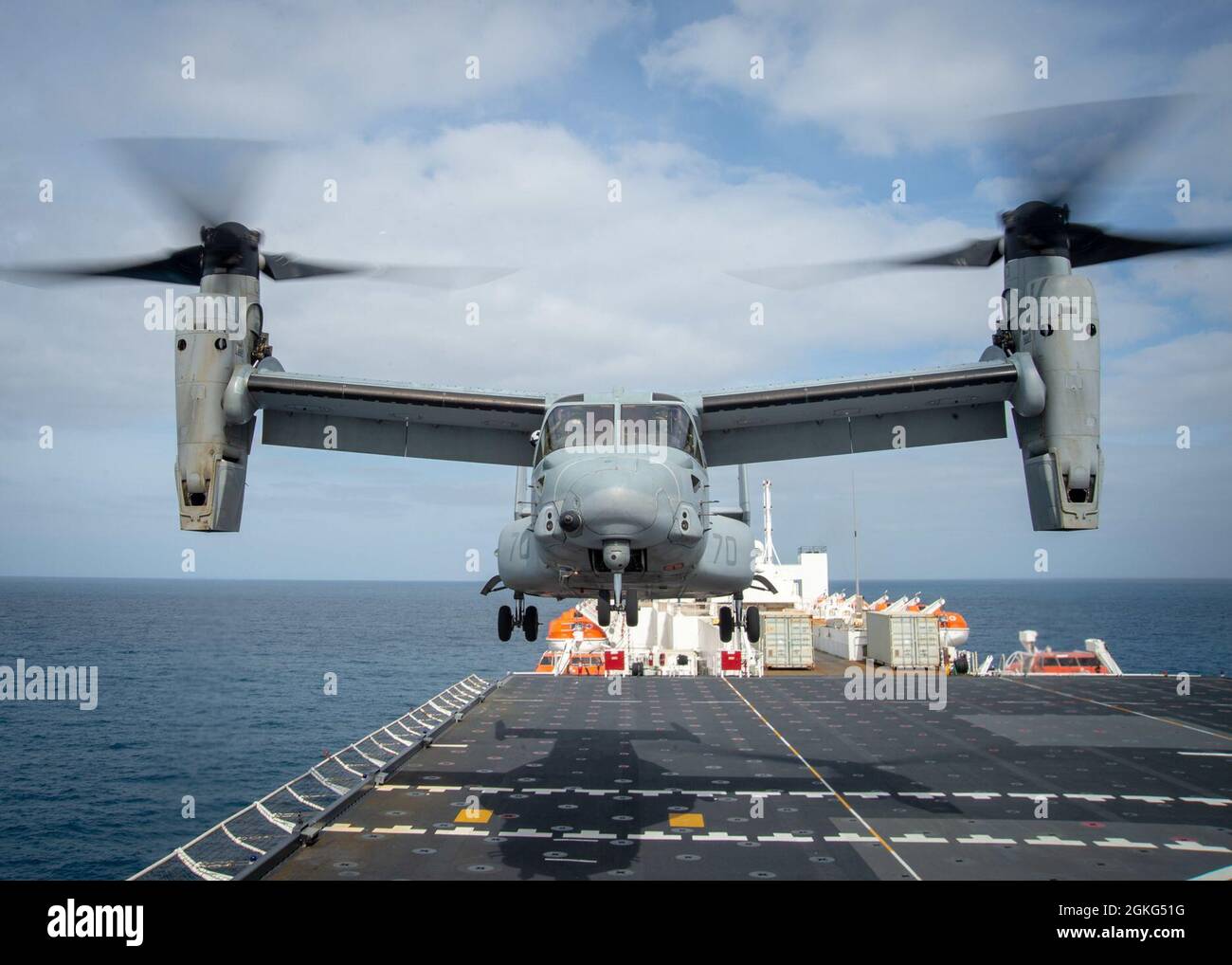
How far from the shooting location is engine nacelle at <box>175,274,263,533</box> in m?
11.8

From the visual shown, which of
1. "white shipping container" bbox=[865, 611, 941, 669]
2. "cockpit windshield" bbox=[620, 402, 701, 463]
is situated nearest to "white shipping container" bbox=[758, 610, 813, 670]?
"white shipping container" bbox=[865, 611, 941, 669]

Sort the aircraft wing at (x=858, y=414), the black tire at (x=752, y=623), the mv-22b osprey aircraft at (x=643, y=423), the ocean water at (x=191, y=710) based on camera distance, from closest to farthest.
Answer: the mv-22b osprey aircraft at (x=643, y=423) < the aircraft wing at (x=858, y=414) < the black tire at (x=752, y=623) < the ocean water at (x=191, y=710)

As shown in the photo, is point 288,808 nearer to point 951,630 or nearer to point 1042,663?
point 1042,663

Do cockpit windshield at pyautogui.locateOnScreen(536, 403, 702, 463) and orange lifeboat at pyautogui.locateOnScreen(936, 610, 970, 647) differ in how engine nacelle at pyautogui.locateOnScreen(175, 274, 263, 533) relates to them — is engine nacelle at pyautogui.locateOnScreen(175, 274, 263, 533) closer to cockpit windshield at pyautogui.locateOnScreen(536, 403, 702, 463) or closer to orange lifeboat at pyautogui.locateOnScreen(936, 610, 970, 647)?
cockpit windshield at pyautogui.locateOnScreen(536, 403, 702, 463)

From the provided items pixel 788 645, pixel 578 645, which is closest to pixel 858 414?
pixel 788 645

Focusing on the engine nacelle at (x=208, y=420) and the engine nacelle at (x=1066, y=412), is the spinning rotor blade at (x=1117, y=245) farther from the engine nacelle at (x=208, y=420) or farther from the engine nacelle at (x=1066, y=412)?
the engine nacelle at (x=208, y=420)

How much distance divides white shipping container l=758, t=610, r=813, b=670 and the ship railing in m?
15.5

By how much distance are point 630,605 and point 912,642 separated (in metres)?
34.4

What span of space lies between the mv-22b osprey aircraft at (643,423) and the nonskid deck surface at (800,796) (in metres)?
4.24

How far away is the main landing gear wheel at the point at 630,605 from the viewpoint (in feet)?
34.5

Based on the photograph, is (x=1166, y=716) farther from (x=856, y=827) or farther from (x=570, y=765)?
(x=570, y=765)

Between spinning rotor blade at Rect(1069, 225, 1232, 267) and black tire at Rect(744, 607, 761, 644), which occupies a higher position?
spinning rotor blade at Rect(1069, 225, 1232, 267)

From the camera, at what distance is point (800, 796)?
61.2ft

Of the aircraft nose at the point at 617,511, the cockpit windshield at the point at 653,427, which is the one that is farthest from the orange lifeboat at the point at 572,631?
the aircraft nose at the point at 617,511
